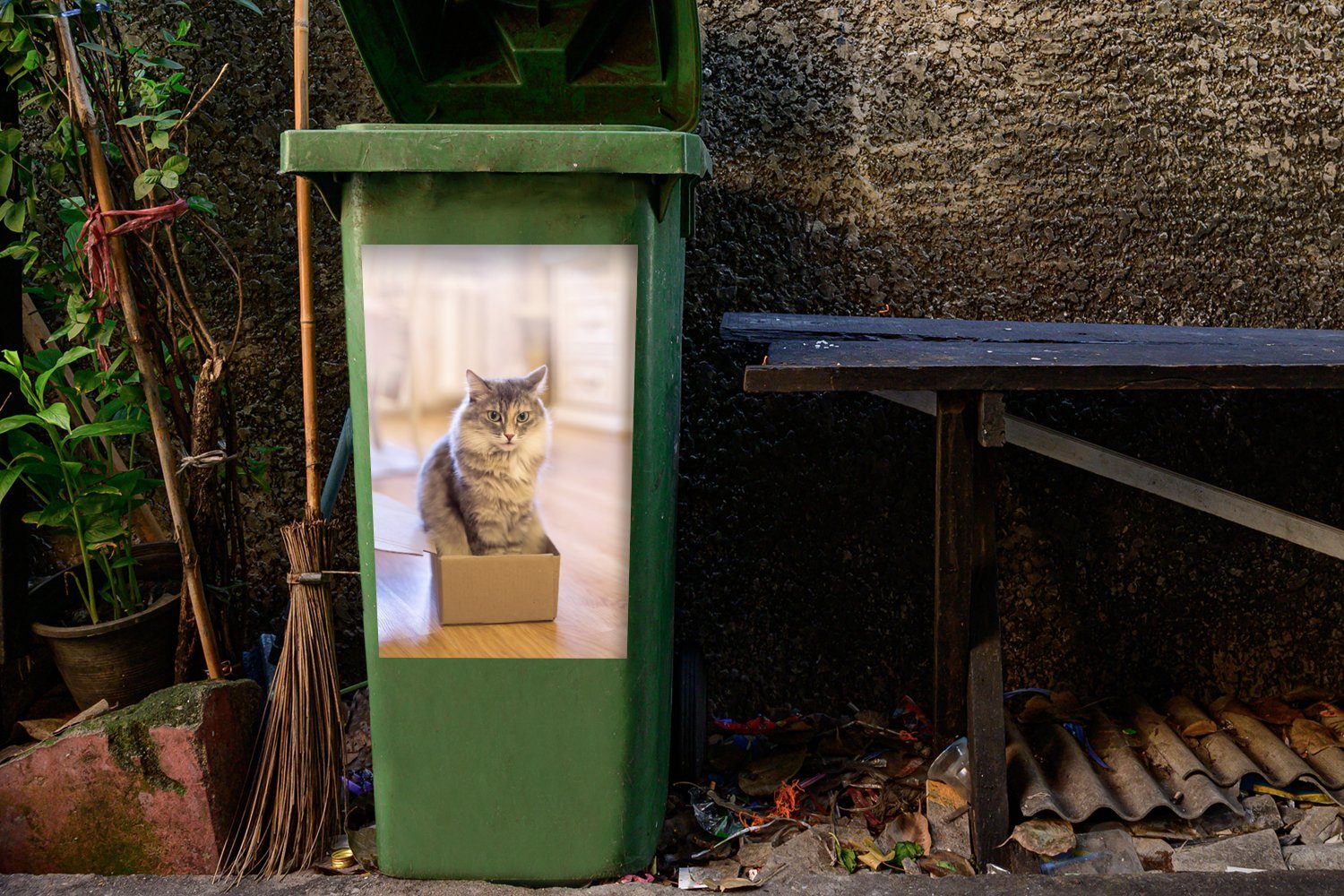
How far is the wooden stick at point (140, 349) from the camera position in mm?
2033

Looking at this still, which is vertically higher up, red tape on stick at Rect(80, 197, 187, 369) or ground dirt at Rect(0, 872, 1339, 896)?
red tape on stick at Rect(80, 197, 187, 369)

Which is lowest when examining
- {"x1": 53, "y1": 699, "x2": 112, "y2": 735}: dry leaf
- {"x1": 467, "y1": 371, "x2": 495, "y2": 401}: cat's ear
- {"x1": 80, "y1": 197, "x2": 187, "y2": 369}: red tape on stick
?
{"x1": 53, "y1": 699, "x2": 112, "y2": 735}: dry leaf

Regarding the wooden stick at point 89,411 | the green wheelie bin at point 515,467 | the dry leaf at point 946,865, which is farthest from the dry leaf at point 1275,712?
the wooden stick at point 89,411

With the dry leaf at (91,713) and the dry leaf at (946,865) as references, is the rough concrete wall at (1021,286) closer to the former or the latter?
the dry leaf at (946,865)

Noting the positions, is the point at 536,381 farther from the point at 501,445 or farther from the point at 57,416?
the point at 57,416

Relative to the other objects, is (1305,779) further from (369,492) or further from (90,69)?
(90,69)

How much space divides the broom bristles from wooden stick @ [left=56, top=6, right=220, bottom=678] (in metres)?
0.27

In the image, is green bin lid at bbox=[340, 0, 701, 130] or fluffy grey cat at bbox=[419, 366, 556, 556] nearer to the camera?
fluffy grey cat at bbox=[419, 366, 556, 556]

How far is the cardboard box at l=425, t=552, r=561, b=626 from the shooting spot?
179cm

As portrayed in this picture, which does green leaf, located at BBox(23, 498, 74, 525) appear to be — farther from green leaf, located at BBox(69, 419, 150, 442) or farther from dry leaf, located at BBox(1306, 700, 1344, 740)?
dry leaf, located at BBox(1306, 700, 1344, 740)

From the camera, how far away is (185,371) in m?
2.34

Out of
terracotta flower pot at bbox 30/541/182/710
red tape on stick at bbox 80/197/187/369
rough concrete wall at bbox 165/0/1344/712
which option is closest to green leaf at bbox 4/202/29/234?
red tape on stick at bbox 80/197/187/369

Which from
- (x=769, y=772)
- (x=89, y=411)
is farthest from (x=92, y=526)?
(x=769, y=772)

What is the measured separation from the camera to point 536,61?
213 cm
